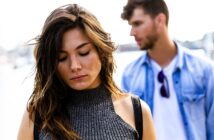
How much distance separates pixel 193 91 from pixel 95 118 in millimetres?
887

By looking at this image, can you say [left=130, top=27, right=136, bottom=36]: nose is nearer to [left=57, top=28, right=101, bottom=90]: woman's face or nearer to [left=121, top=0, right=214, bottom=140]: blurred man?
[left=121, top=0, right=214, bottom=140]: blurred man

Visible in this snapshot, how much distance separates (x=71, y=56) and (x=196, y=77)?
1.03 meters

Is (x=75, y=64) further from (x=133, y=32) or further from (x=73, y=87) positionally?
(x=133, y=32)

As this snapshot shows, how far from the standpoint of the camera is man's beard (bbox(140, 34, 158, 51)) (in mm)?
→ 2223

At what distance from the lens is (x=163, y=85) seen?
7.02 ft

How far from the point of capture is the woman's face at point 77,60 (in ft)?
4.20

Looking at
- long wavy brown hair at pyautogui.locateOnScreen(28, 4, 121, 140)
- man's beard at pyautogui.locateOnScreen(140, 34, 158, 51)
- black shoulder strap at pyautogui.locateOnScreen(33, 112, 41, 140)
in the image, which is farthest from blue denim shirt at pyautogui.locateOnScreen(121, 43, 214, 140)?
black shoulder strap at pyautogui.locateOnScreen(33, 112, 41, 140)

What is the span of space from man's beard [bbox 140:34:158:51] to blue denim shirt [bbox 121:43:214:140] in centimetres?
13

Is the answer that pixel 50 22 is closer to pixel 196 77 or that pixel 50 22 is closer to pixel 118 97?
pixel 118 97

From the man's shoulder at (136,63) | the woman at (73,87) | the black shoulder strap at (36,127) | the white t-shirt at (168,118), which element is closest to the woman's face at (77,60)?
the woman at (73,87)

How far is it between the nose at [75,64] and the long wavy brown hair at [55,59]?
0.17 feet

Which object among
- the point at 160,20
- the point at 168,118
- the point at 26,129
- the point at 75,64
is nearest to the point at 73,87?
the point at 75,64

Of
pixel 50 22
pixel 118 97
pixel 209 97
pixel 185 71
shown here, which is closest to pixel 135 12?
pixel 185 71

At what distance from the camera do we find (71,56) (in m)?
1.28
